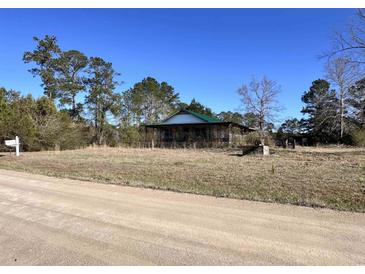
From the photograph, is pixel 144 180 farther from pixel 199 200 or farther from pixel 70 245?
pixel 70 245

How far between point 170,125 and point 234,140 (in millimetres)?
7806

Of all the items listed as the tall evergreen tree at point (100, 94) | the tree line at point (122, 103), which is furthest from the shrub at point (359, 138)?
the tall evergreen tree at point (100, 94)

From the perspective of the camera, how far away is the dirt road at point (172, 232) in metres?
3.82

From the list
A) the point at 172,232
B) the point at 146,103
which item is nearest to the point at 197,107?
the point at 146,103

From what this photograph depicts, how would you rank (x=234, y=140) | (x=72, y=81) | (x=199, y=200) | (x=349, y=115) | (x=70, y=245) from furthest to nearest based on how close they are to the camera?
(x=72, y=81), (x=349, y=115), (x=234, y=140), (x=199, y=200), (x=70, y=245)

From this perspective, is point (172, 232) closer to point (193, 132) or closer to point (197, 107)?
point (193, 132)

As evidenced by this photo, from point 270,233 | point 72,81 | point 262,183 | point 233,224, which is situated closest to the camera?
point 270,233

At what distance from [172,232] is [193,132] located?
108 ft

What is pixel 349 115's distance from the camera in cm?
4169

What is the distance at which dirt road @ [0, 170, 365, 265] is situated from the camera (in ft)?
12.5

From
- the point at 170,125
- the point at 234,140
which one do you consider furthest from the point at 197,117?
the point at 234,140

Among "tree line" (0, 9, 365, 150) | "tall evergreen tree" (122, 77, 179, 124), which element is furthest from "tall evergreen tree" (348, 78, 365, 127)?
"tall evergreen tree" (122, 77, 179, 124)

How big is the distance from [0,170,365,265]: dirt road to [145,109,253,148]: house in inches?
1044

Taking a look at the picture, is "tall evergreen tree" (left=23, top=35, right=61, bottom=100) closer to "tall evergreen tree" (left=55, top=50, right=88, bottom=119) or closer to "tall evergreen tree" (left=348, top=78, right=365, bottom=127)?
"tall evergreen tree" (left=55, top=50, right=88, bottom=119)
